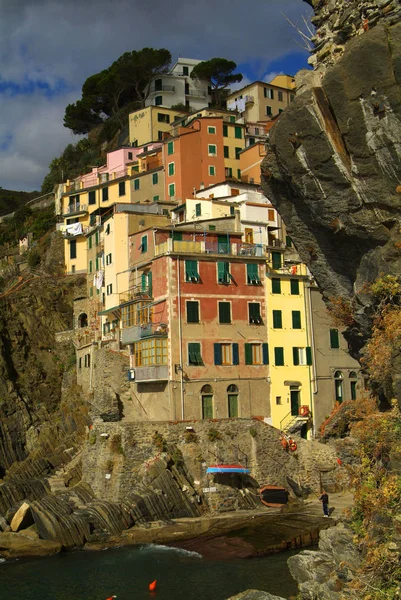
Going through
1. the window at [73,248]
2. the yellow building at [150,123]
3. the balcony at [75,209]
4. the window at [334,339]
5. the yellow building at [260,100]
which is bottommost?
the window at [334,339]

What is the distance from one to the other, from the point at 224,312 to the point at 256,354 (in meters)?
3.75

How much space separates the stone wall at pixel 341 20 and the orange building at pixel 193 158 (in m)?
55.0

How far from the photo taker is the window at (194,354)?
47844mm

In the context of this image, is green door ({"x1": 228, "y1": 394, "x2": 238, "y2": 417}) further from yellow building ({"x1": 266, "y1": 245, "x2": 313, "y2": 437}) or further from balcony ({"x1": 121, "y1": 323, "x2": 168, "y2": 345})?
balcony ({"x1": 121, "y1": 323, "x2": 168, "y2": 345})

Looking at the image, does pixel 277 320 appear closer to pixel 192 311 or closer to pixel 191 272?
pixel 192 311

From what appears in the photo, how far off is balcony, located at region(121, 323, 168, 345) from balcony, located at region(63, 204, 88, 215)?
32.1 metres

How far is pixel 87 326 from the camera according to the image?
212 ft

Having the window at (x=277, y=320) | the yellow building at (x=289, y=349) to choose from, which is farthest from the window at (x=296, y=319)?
the window at (x=277, y=320)

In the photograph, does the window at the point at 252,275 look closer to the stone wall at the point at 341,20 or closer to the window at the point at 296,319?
the window at the point at 296,319

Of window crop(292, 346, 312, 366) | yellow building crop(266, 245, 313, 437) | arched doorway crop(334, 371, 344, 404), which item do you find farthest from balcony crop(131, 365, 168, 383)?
arched doorway crop(334, 371, 344, 404)

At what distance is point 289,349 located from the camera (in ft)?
169

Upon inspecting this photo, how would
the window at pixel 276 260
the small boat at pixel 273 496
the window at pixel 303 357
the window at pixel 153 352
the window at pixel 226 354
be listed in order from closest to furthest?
the small boat at pixel 273 496 → the window at pixel 153 352 → the window at pixel 226 354 → the window at pixel 303 357 → the window at pixel 276 260

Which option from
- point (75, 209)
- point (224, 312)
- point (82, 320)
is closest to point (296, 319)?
point (224, 312)

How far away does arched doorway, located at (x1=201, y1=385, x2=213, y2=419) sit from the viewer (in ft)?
156
